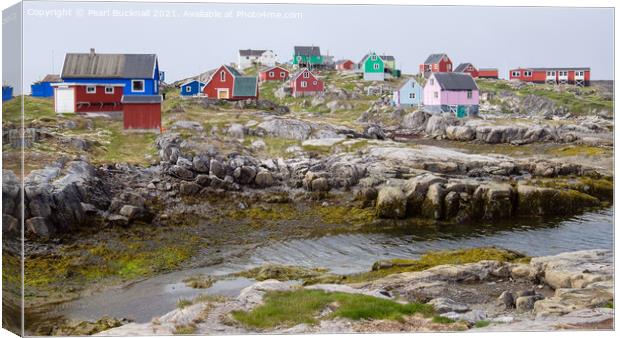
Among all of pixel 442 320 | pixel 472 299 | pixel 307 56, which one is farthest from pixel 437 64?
pixel 442 320

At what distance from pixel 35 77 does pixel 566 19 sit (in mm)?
15212

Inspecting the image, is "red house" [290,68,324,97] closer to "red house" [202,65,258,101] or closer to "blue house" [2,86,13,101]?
"red house" [202,65,258,101]

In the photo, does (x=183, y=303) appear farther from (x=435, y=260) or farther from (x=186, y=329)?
(x=435, y=260)

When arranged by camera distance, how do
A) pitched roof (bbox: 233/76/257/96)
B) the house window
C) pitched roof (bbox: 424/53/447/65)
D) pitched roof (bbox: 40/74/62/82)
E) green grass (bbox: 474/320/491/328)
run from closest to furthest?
green grass (bbox: 474/320/491/328), pitched roof (bbox: 40/74/62/82), the house window, pitched roof (bbox: 424/53/447/65), pitched roof (bbox: 233/76/257/96)

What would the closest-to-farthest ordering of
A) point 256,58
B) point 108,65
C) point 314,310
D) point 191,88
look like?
point 314,310 → point 108,65 → point 256,58 → point 191,88

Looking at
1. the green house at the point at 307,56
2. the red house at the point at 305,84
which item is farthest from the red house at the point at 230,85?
the green house at the point at 307,56

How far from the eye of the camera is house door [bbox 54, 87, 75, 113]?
19.5 m

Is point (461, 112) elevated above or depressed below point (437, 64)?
below

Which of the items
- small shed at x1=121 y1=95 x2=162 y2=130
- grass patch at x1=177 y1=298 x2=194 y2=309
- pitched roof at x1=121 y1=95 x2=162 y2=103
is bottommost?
grass patch at x1=177 y1=298 x2=194 y2=309

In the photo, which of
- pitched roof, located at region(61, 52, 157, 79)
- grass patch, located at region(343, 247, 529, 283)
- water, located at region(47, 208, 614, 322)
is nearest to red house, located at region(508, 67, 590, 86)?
water, located at region(47, 208, 614, 322)

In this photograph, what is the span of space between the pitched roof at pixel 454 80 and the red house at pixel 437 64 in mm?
194

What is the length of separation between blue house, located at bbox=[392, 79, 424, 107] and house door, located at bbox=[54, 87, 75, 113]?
1039cm

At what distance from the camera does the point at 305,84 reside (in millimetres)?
22672

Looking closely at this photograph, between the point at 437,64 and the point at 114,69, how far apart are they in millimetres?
9865
